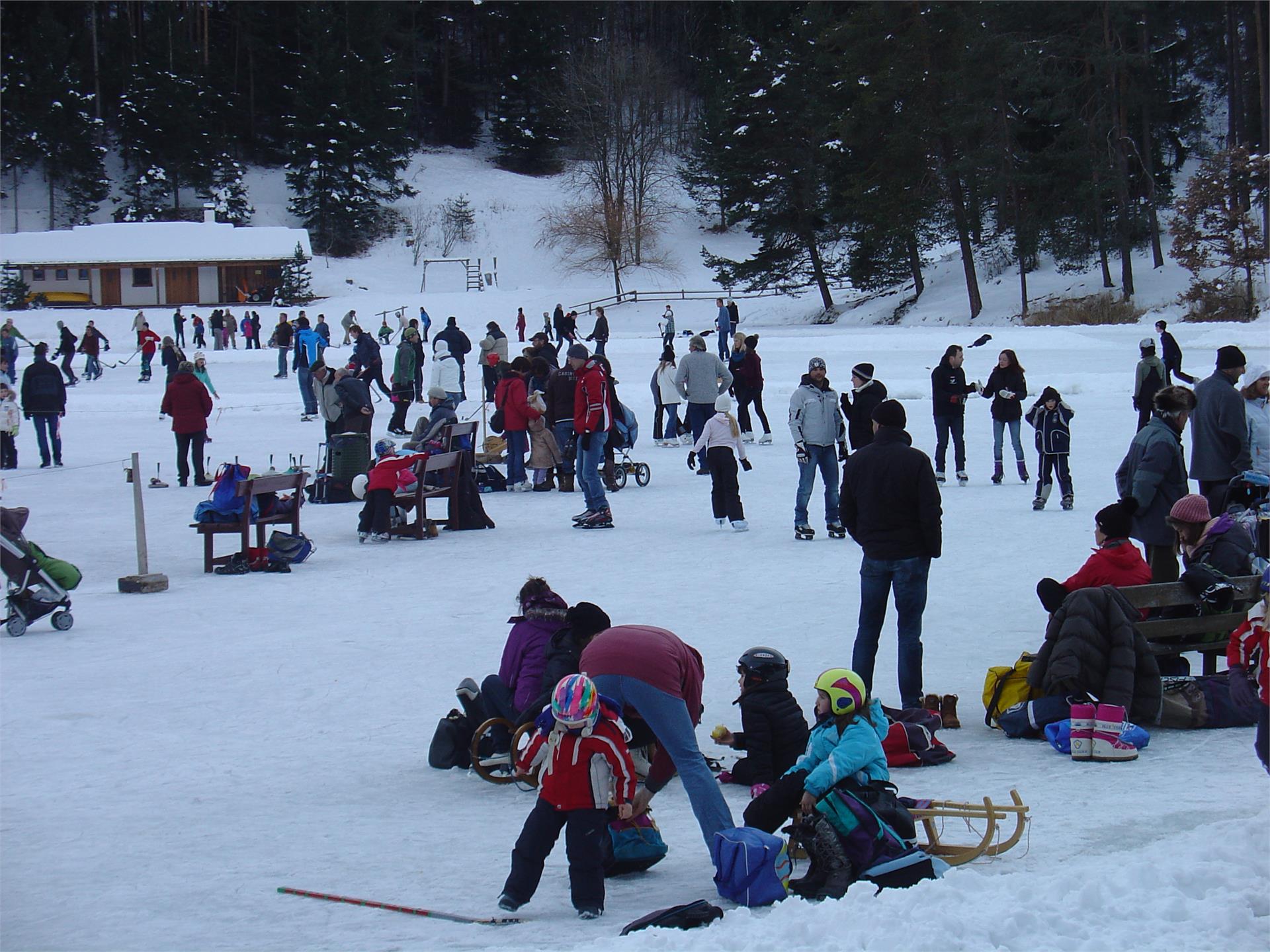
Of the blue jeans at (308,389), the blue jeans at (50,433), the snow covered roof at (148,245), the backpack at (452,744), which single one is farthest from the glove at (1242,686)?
the snow covered roof at (148,245)

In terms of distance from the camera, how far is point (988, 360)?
1121 inches

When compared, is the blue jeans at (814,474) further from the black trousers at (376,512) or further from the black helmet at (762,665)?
the black helmet at (762,665)

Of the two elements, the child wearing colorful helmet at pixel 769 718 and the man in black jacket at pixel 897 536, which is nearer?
the child wearing colorful helmet at pixel 769 718

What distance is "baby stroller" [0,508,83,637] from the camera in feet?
29.6

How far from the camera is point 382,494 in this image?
1290cm

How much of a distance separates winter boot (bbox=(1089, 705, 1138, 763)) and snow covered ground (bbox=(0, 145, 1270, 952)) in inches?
6.3

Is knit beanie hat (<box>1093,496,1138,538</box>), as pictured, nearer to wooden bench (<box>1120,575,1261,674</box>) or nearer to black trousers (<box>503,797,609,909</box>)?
wooden bench (<box>1120,575,1261,674</box>)

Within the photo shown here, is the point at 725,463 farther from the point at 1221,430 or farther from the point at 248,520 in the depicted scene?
the point at 1221,430

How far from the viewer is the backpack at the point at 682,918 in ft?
13.5

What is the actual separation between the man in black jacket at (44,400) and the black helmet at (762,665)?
15500 mm

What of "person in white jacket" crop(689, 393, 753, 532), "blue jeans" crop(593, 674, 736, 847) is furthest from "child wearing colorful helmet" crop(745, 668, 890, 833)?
"person in white jacket" crop(689, 393, 753, 532)

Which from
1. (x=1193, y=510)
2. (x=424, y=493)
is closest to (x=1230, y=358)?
(x=1193, y=510)

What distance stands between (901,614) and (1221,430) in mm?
3479

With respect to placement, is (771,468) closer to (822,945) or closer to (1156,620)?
(1156,620)
